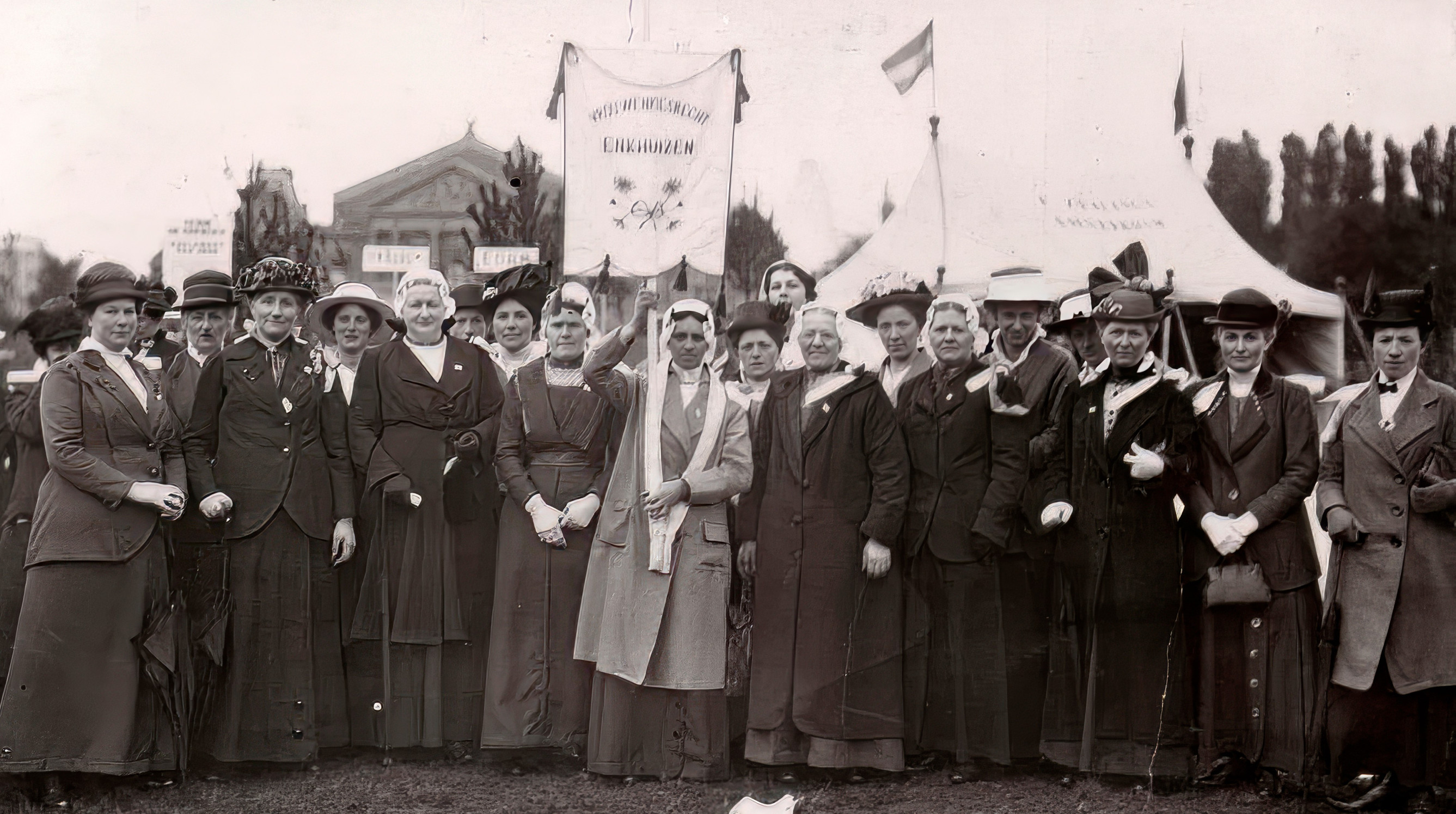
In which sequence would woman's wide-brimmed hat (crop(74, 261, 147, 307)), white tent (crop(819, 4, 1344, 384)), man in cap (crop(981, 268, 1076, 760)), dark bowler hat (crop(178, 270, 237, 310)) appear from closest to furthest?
man in cap (crop(981, 268, 1076, 760)) < woman's wide-brimmed hat (crop(74, 261, 147, 307)) < dark bowler hat (crop(178, 270, 237, 310)) < white tent (crop(819, 4, 1344, 384))

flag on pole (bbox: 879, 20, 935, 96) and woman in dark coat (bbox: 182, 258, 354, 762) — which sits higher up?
flag on pole (bbox: 879, 20, 935, 96)

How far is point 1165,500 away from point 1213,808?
1384 mm

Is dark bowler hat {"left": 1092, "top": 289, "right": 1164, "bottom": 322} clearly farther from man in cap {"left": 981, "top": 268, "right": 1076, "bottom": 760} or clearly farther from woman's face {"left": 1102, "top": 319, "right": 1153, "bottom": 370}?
man in cap {"left": 981, "top": 268, "right": 1076, "bottom": 760}

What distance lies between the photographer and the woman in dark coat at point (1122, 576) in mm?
5719

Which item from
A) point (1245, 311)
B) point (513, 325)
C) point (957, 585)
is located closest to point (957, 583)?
point (957, 585)

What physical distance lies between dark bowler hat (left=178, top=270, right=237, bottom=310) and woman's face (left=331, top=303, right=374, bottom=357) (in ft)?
1.64

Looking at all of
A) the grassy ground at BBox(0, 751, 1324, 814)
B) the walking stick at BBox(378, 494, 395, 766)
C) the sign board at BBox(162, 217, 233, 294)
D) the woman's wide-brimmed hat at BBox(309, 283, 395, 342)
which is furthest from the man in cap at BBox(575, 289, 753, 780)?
the sign board at BBox(162, 217, 233, 294)

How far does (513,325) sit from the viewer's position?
19.5ft

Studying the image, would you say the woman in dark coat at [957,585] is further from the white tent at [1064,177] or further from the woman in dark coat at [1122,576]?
the white tent at [1064,177]

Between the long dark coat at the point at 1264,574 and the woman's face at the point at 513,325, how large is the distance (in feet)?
10.2

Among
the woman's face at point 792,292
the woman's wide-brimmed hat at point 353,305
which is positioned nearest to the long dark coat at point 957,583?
the woman's face at point 792,292

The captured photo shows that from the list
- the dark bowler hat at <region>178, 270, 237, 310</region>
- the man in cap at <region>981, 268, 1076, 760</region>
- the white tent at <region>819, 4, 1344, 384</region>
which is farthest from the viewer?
the white tent at <region>819, 4, 1344, 384</region>

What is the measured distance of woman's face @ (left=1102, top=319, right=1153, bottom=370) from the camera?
5789 mm

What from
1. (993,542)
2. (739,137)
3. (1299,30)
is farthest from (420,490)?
(1299,30)
